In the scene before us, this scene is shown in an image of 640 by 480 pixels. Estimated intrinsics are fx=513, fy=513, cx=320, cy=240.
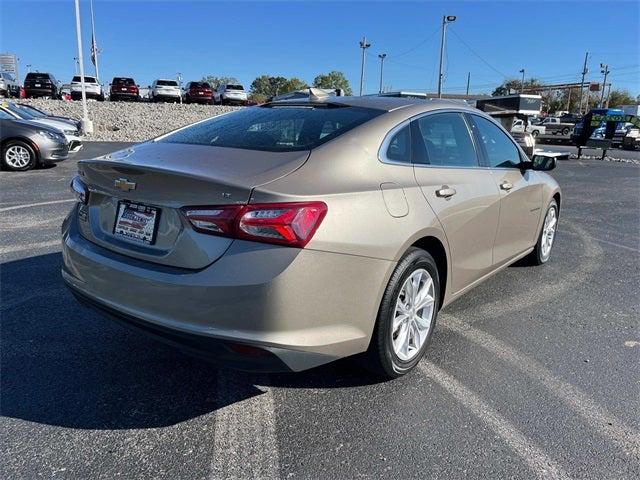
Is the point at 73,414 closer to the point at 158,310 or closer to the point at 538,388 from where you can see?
the point at 158,310

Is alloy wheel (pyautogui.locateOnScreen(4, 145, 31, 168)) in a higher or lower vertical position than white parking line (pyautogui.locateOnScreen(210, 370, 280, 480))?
higher

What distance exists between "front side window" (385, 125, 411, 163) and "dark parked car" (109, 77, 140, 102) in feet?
121

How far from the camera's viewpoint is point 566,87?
88.2 meters

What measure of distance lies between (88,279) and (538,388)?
2.61 metres

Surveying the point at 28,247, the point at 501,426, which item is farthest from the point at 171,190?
the point at 28,247

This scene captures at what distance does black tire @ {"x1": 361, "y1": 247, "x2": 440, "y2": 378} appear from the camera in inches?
107

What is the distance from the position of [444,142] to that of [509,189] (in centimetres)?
92

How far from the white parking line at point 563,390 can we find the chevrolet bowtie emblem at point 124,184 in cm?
244

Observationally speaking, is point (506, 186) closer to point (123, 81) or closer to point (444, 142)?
point (444, 142)

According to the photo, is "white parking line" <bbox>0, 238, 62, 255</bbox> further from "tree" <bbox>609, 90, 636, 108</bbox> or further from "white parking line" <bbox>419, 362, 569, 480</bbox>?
"tree" <bbox>609, 90, 636, 108</bbox>

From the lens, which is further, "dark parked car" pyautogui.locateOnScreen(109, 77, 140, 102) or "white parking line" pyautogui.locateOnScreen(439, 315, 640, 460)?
"dark parked car" pyautogui.locateOnScreen(109, 77, 140, 102)

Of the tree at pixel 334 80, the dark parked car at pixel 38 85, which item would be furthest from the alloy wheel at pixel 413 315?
the tree at pixel 334 80

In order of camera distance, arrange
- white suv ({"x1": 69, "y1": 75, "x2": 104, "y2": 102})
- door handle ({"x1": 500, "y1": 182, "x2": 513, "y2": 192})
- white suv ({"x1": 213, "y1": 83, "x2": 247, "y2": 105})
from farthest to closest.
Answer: white suv ({"x1": 213, "y1": 83, "x2": 247, "y2": 105}), white suv ({"x1": 69, "y1": 75, "x2": 104, "y2": 102}), door handle ({"x1": 500, "y1": 182, "x2": 513, "y2": 192})

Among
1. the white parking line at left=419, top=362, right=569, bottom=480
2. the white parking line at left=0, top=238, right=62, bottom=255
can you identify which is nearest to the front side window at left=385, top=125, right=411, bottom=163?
the white parking line at left=419, top=362, right=569, bottom=480
